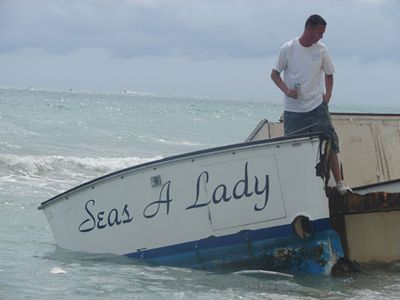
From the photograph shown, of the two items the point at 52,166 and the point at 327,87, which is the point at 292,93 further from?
the point at 52,166

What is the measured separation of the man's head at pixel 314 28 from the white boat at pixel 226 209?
967 mm

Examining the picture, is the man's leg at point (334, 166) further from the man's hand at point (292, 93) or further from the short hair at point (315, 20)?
the short hair at point (315, 20)

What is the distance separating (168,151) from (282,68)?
68.7 feet

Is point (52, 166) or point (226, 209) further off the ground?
point (52, 166)

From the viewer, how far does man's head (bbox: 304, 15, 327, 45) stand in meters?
7.25

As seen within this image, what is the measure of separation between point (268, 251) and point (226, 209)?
20.3 inches

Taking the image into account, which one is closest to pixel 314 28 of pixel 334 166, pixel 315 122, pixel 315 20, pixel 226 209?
pixel 315 20

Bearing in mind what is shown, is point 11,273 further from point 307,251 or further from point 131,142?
point 131,142

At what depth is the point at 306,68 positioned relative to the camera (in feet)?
24.2

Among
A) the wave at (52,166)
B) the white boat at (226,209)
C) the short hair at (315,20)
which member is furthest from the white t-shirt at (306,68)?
the wave at (52,166)

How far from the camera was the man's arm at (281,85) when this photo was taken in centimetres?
742

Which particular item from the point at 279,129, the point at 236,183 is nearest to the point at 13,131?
the point at 279,129

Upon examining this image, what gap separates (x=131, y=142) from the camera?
3078cm

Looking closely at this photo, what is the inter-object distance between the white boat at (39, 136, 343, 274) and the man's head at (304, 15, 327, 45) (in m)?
0.97
